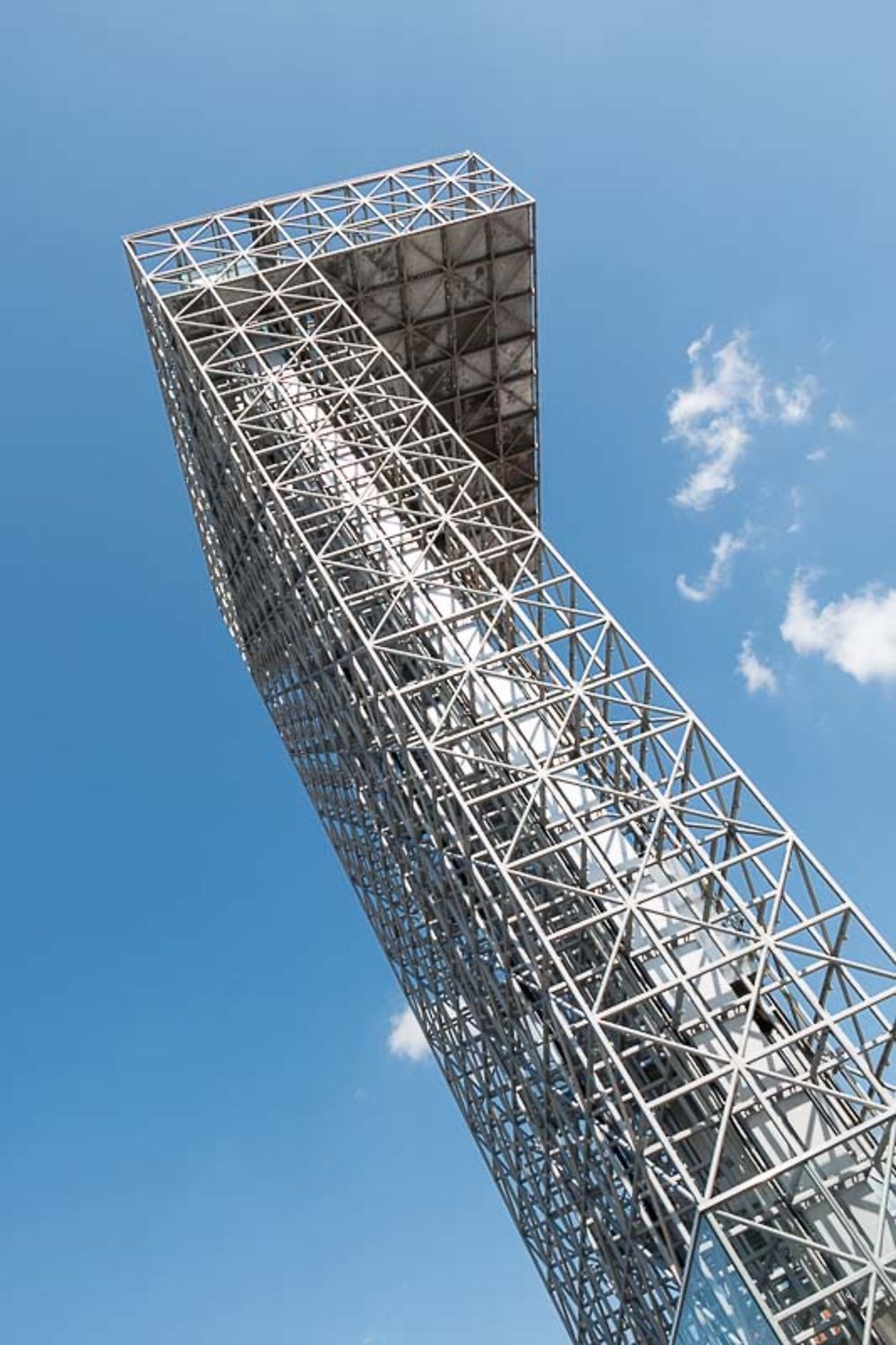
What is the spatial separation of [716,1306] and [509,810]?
382 inches

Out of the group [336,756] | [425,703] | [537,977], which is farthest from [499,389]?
[537,977]

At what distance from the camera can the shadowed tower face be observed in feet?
57.5

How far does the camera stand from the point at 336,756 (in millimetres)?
32969

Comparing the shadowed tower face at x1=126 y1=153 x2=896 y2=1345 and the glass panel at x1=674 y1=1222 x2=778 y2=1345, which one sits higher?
the shadowed tower face at x1=126 y1=153 x2=896 y2=1345

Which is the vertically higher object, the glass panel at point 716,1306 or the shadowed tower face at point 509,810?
the shadowed tower face at point 509,810

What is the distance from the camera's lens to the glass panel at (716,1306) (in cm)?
1510

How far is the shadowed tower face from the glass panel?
0.15 feet

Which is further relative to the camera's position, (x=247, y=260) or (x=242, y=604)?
(x=242, y=604)

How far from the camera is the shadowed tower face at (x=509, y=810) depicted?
17531 millimetres

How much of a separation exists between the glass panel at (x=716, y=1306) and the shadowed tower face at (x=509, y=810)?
5 cm

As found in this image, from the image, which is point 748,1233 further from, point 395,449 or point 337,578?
point 395,449

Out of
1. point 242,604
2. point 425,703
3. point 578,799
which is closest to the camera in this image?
point 578,799

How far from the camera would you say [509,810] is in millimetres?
22953

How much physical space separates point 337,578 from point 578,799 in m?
8.69
